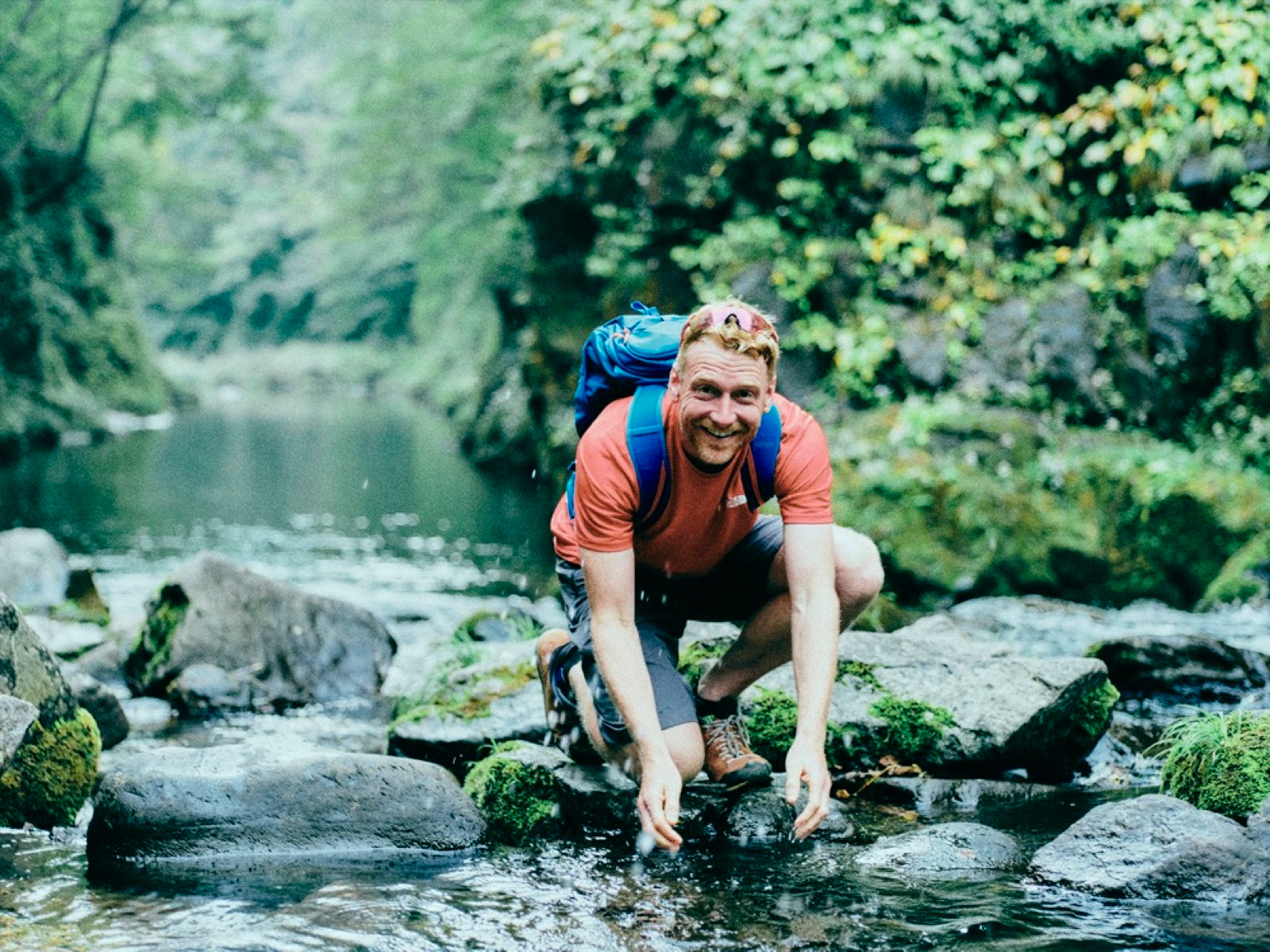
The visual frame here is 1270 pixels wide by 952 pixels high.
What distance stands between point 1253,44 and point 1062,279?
241 centimetres

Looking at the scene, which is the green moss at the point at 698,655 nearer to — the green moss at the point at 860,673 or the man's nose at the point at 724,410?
the green moss at the point at 860,673

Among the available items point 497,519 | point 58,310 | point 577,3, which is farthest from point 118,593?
point 58,310

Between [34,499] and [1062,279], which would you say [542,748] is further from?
[34,499]

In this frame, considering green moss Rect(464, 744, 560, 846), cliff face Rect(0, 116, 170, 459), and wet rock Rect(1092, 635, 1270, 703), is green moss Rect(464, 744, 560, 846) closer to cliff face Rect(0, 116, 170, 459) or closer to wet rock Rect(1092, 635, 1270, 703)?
wet rock Rect(1092, 635, 1270, 703)

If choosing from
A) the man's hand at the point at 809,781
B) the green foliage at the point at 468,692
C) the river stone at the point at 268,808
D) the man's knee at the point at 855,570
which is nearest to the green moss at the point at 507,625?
the green foliage at the point at 468,692

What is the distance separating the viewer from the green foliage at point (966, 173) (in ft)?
32.3

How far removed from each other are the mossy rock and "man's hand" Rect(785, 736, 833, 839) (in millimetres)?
5960

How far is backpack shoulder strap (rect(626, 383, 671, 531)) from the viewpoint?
3.64 m

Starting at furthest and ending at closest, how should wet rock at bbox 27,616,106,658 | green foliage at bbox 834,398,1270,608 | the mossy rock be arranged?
green foliage at bbox 834,398,1270,608 → the mossy rock → wet rock at bbox 27,616,106,658

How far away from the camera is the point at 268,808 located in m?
4.22

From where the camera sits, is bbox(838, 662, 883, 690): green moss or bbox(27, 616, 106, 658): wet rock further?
bbox(27, 616, 106, 658): wet rock

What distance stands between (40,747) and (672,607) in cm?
243

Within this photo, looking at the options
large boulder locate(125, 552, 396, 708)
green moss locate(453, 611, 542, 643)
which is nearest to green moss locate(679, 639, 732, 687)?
green moss locate(453, 611, 542, 643)

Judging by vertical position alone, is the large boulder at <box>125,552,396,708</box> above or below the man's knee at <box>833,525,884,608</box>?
below
